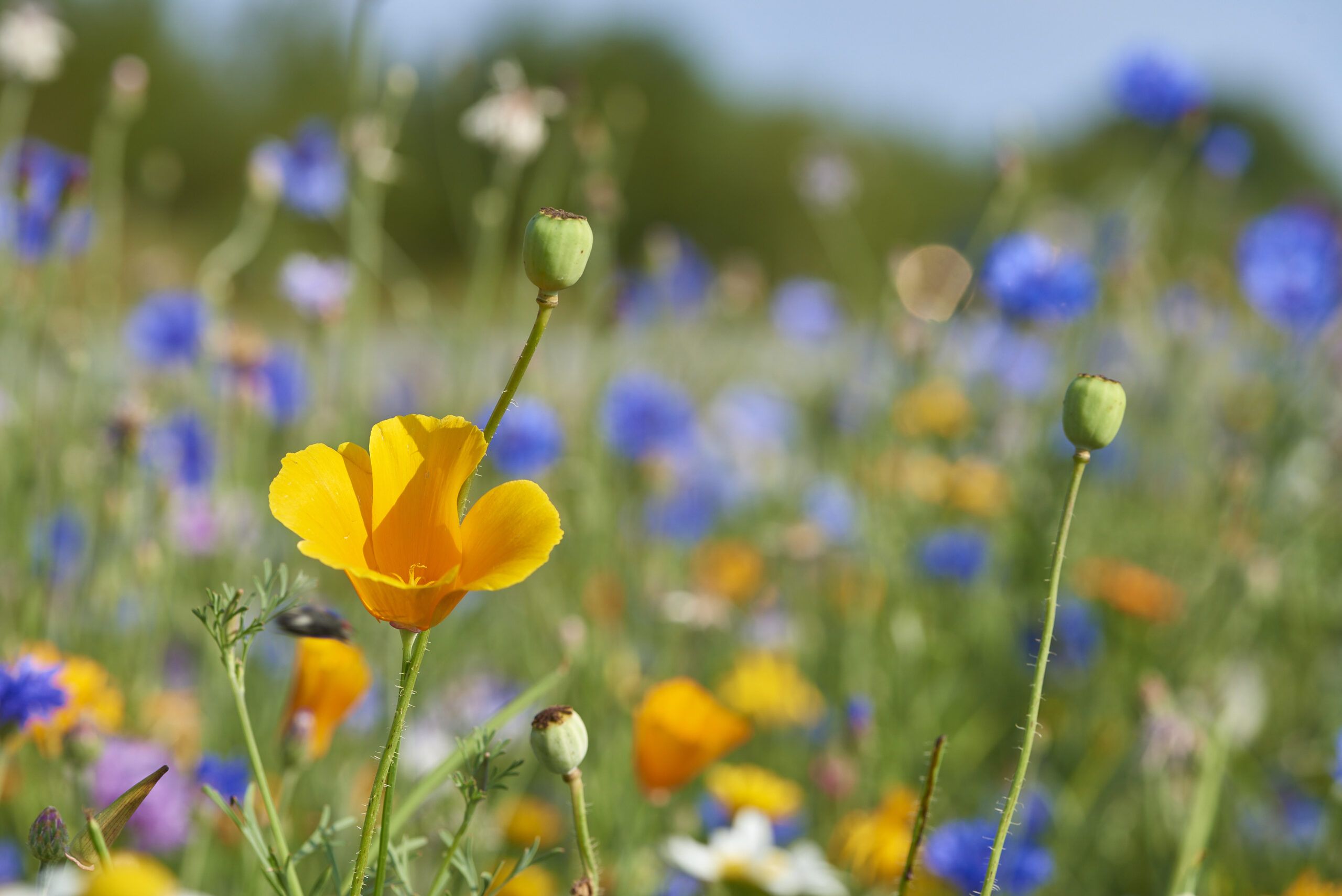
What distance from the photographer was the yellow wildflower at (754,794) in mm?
925

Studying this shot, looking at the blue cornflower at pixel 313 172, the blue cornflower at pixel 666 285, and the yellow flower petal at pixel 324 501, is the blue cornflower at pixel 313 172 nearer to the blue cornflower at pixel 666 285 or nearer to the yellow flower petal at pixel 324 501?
the blue cornflower at pixel 666 285

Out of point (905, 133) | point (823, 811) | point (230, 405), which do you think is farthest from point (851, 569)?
point (905, 133)

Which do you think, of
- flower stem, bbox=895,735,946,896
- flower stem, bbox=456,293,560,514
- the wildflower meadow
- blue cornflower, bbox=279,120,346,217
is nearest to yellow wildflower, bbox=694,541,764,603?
the wildflower meadow

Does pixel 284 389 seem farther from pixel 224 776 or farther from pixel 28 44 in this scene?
pixel 224 776

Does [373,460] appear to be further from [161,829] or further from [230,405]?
[230,405]

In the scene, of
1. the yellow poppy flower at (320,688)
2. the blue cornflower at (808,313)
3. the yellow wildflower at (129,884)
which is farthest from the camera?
the blue cornflower at (808,313)

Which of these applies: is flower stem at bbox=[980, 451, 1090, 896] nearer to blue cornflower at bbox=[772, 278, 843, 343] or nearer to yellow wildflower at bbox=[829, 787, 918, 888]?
yellow wildflower at bbox=[829, 787, 918, 888]

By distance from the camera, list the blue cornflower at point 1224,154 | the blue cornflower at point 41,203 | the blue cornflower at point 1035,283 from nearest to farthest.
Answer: the blue cornflower at point 41,203, the blue cornflower at point 1035,283, the blue cornflower at point 1224,154

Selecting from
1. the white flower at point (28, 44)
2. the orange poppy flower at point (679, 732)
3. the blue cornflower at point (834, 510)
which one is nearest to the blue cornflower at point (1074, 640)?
the blue cornflower at point (834, 510)

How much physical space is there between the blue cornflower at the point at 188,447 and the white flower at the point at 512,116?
521mm

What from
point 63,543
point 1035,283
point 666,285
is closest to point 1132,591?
point 1035,283

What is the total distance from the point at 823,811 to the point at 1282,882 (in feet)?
1.44

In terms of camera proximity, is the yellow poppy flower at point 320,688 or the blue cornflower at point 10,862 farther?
the blue cornflower at point 10,862

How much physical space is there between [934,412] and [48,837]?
1591 mm
